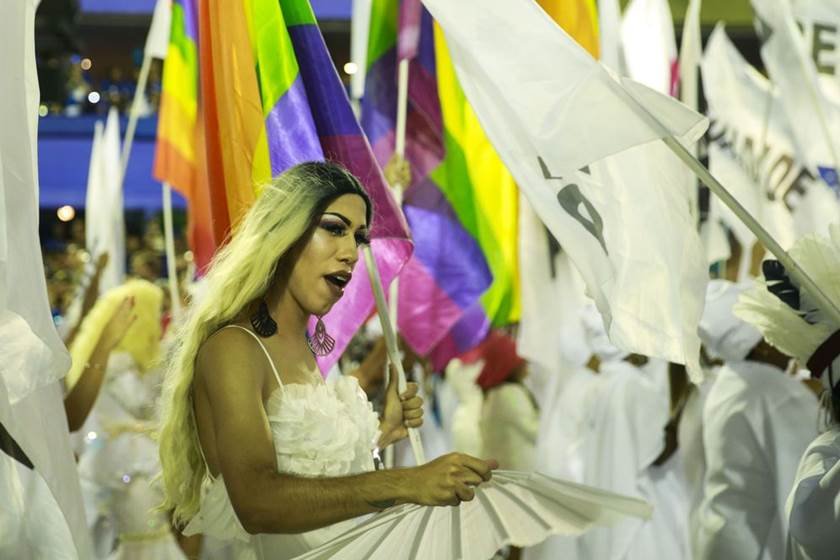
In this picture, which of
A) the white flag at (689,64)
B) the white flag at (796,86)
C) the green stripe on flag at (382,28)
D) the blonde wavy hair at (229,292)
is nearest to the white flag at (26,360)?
the blonde wavy hair at (229,292)

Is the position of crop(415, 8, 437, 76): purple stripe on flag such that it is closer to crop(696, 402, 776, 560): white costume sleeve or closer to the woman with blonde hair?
crop(696, 402, 776, 560): white costume sleeve

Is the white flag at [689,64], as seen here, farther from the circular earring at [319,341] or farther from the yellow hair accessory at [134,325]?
the circular earring at [319,341]

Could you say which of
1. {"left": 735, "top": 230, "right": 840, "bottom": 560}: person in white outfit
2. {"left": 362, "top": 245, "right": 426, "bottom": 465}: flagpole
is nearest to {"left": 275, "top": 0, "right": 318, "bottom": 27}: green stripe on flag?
{"left": 362, "top": 245, "right": 426, "bottom": 465}: flagpole

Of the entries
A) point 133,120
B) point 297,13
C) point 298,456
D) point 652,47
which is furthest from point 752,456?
point 133,120

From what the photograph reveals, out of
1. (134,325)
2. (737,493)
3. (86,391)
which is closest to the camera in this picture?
(737,493)

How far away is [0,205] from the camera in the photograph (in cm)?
387

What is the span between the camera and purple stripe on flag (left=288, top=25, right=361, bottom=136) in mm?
5109

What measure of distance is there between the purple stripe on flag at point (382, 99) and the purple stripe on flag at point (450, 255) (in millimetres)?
448

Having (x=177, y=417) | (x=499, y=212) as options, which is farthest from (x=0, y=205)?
(x=499, y=212)

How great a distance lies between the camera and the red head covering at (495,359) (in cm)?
958

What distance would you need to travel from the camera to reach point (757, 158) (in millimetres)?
9297

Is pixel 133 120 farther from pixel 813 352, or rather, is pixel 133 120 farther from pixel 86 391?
pixel 813 352

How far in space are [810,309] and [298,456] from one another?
5.62ft

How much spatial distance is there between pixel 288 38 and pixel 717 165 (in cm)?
481
